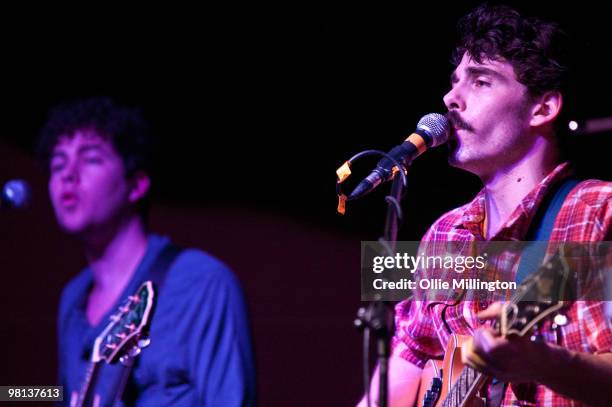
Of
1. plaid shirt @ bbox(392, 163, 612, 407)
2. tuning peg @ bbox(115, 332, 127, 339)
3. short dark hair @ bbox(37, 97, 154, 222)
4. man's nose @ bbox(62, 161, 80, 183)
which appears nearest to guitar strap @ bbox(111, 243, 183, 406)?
tuning peg @ bbox(115, 332, 127, 339)

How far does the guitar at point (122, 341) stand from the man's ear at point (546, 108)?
4.81 feet

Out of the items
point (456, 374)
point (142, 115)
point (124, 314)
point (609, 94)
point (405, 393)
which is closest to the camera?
point (456, 374)

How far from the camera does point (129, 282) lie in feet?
10.0

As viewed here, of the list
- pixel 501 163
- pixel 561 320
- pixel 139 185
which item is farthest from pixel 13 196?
pixel 561 320

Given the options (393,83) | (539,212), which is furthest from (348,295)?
(539,212)

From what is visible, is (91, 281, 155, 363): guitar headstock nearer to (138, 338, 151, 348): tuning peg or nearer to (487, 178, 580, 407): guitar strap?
(138, 338, 151, 348): tuning peg

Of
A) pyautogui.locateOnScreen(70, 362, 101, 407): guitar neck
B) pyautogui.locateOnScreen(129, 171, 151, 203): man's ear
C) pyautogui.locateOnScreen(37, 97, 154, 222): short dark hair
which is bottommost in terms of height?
pyautogui.locateOnScreen(70, 362, 101, 407): guitar neck

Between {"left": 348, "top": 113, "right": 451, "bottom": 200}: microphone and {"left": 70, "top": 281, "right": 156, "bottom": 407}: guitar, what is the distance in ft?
4.15

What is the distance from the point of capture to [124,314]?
295cm

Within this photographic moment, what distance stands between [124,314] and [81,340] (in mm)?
227

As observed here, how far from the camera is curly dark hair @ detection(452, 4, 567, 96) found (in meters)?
2.30

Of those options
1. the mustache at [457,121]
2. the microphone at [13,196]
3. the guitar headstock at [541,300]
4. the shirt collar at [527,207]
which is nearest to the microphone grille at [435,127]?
the mustache at [457,121]

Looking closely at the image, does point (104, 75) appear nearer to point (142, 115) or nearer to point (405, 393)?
point (142, 115)

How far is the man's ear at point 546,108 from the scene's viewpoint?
2.30m
